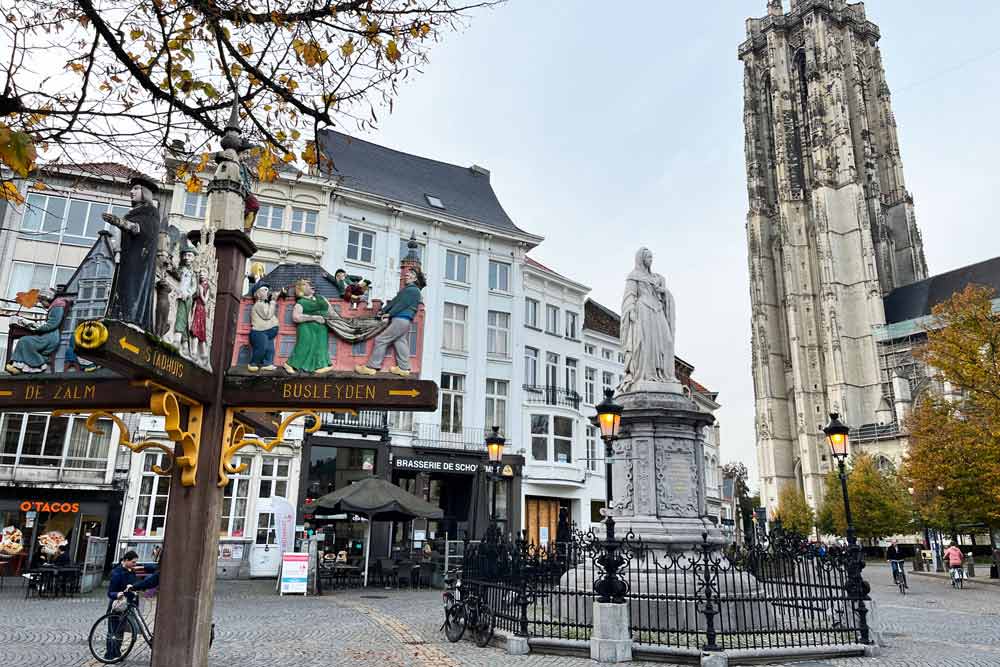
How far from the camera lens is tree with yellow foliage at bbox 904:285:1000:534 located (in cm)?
2503

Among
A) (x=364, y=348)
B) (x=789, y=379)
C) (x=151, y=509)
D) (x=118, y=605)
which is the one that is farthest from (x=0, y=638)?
(x=789, y=379)

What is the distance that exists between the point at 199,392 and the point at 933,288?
8947 centimetres

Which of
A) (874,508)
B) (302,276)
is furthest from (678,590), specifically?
(874,508)

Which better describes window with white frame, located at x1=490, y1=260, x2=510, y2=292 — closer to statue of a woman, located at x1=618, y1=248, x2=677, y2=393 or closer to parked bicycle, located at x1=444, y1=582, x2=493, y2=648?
statue of a woman, located at x1=618, y1=248, x2=677, y2=393

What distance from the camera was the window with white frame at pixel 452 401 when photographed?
30.2 m

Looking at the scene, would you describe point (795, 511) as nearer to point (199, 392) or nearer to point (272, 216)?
point (272, 216)

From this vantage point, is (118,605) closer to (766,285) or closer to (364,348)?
(364,348)

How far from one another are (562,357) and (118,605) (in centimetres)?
2688

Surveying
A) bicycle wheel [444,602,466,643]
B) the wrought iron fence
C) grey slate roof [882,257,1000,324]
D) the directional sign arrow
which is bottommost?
bicycle wheel [444,602,466,643]

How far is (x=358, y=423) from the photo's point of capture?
2769cm

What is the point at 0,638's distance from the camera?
10820 mm

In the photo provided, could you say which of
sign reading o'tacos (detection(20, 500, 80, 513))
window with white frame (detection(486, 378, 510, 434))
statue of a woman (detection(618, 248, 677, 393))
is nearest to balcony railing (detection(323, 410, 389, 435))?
window with white frame (detection(486, 378, 510, 434))

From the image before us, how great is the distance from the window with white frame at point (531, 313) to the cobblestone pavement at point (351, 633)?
55.3ft

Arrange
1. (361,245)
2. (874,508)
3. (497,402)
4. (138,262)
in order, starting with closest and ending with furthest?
(138,262) → (361,245) → (497,402) → (874,508)
